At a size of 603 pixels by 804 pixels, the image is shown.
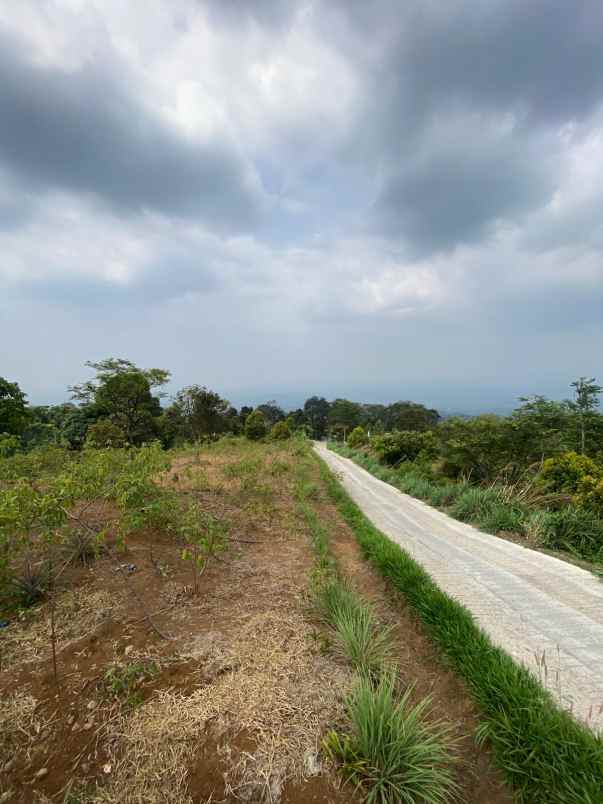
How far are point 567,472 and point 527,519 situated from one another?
6.67 ft

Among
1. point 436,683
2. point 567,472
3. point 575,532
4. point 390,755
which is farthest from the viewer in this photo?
point 567,472

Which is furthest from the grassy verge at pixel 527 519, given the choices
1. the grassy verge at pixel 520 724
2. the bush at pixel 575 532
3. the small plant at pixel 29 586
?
the small plant at pixel 29 586

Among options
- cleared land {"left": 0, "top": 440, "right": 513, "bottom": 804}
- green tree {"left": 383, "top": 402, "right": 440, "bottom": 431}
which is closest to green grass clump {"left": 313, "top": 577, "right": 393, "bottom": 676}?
cleared land {"left": 0, "top": 440, "right": 513, "bottom": 804}

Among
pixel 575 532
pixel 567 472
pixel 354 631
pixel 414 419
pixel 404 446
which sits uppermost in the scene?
pixel 414 419

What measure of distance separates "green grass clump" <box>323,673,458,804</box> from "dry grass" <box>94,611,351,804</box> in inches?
7.6

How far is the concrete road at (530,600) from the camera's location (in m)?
2.26

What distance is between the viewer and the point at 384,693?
180 centimetres

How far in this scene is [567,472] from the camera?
6.65m

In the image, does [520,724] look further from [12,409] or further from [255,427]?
[255,427]

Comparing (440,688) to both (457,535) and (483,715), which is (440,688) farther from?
(457,535)

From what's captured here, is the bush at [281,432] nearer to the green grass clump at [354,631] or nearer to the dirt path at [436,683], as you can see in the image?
the dirt path at [436,683]

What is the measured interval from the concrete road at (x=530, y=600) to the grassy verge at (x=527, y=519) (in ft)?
1.34

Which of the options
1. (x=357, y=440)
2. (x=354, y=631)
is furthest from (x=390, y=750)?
(x=357, y=440)

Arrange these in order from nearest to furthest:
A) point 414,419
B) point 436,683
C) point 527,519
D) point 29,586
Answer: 1. point 436,683
2. point 29,586
3. point 527,519
4. point 414,419
